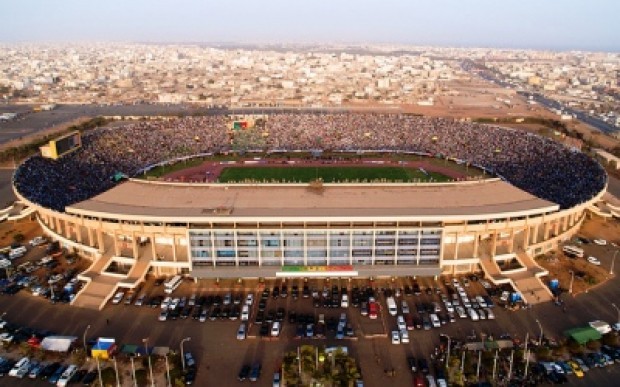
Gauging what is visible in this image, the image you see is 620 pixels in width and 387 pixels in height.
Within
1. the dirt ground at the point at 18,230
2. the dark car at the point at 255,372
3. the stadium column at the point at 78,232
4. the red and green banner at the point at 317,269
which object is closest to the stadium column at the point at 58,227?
the stadium column at the point at 78,232

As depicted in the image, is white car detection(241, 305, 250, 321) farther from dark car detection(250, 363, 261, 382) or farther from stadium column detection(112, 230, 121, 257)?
stadium column detection(112, 230, 121, 257)

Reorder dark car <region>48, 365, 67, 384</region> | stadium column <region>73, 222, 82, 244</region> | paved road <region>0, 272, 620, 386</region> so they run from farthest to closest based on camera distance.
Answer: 1. stadium column <region>73, 222, 82, 244</region>
2. paved road <region>0, 272, 620, 386</region>
3. dark car <region>48, 365, 67, 384</region>

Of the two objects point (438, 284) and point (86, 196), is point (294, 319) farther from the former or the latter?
point (86, 196)

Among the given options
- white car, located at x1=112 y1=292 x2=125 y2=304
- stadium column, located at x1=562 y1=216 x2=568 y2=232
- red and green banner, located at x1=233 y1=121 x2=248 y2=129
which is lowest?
white car, located at x1=112 y1=292 x2=125 y2=304

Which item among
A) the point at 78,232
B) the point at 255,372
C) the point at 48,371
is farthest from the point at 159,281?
the point at 255,372

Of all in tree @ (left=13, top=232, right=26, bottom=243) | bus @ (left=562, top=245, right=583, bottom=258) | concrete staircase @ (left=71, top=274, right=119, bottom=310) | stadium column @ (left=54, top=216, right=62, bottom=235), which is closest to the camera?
concrete staircase @ (left=71, top=274, right=119, bottom=310)

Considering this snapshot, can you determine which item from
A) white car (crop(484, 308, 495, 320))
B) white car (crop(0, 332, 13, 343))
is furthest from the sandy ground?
white car (crop(0, 332, 13, 343))

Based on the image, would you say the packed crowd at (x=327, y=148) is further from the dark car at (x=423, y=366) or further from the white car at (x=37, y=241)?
the dark car at (x=423, y=366)
